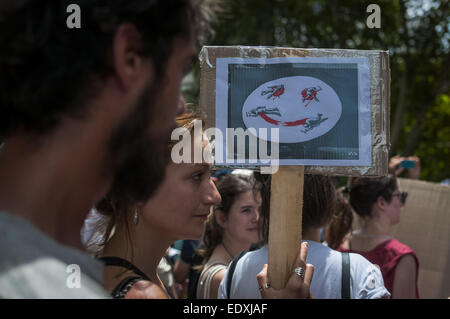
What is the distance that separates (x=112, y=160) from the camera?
1.03 m

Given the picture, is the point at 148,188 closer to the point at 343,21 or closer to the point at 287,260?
the point at 287,260

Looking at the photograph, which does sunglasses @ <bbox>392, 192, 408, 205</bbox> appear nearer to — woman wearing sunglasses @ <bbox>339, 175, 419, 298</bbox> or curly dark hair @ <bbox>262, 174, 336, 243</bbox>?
woman wearing sunglasses @ <bbox>339, 175, 419, 298</bbox>

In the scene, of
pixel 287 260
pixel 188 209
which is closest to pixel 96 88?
pixel 287 260

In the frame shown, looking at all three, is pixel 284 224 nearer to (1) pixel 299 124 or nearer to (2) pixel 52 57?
(1) pixel 299 124

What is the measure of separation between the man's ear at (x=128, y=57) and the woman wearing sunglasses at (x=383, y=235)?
2.37 meters

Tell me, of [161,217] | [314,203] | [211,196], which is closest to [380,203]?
[314,203]

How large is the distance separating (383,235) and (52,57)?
2724 mm

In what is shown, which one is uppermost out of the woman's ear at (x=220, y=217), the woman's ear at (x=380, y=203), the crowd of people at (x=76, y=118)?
the crowd of people at (x=76, y=118)

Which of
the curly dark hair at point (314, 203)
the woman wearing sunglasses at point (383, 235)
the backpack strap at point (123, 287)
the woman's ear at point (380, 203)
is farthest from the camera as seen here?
the woman's ear at point (380, 203)

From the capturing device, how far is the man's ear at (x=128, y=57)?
984 mm

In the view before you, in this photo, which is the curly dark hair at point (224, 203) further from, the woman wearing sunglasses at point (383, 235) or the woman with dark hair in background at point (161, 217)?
the woman with dark hair in background at point (161, 217)

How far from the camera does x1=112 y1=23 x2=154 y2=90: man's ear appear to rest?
38.8 inches

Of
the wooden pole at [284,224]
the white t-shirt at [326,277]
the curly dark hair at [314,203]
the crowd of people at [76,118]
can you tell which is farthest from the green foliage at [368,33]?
the crowd of people at [76,118]

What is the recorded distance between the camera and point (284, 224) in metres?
1.67
